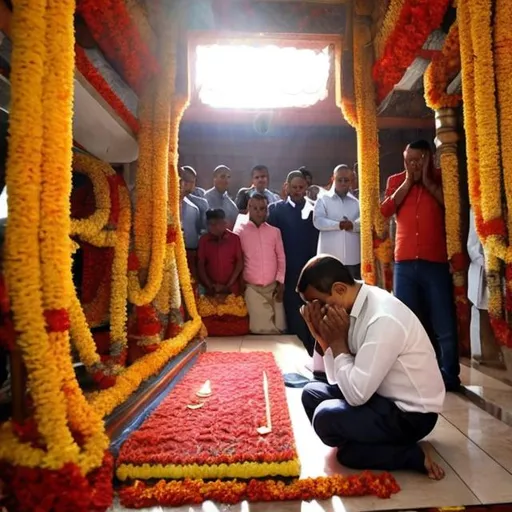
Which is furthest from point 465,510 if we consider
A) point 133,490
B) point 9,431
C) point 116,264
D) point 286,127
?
point 286,127

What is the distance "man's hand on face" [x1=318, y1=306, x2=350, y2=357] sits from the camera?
193 cm

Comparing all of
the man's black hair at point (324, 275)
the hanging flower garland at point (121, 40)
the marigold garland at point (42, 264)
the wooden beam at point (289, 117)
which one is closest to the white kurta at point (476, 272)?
the man's black hair at point (324, 275)

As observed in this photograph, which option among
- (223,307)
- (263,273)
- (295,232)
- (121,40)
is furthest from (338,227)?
(121,40)

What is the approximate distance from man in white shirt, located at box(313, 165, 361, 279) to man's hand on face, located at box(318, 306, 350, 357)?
2.60 metres

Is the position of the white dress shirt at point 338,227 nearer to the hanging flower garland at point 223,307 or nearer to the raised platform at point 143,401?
the hanging flower garland at point 223,307

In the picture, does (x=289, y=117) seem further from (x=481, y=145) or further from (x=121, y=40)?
(x=481, y=145)

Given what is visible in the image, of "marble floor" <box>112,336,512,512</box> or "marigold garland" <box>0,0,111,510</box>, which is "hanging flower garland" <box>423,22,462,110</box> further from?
"marigold garland" <box>0,0,111,510</box>

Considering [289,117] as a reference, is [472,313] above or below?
below

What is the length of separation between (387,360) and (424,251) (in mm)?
1368

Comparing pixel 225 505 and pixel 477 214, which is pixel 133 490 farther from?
pixel 477 214

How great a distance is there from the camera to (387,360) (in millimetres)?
1828

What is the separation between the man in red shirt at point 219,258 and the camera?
5.04m

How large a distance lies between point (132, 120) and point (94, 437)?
79.7 inches

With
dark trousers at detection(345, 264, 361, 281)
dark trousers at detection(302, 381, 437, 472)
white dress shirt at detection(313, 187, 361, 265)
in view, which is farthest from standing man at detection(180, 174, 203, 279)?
dark trousers at detection(302, 381, 437, 472)
